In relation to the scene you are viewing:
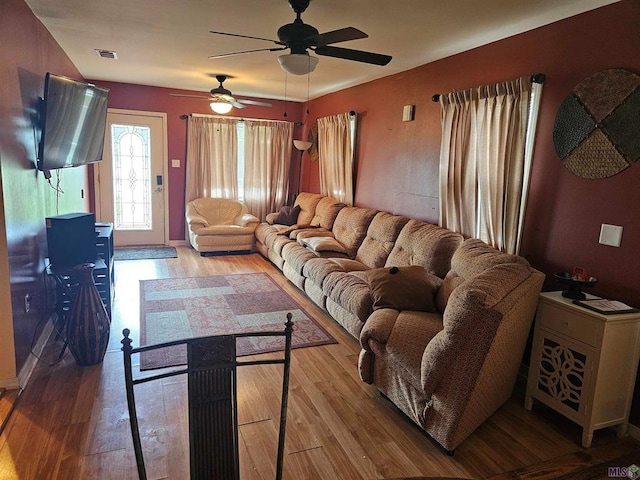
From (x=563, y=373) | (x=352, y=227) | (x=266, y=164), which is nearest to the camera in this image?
(x=563, y=373)

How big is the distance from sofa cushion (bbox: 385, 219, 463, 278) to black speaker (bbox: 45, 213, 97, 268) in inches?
101

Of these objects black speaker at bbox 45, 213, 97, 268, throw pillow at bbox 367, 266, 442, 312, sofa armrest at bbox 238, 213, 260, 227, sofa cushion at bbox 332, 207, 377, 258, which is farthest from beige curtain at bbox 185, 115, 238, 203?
throw pillow at bbox 367, 266, 442, 312

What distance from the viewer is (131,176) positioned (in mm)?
6406

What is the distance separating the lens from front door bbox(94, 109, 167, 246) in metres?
6.22

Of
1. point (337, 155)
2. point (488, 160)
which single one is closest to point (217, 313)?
point (488, 160)

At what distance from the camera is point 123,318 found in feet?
12.5

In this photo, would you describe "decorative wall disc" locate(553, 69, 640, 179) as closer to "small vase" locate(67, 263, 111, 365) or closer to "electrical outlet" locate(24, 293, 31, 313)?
"small vase" locate(67, 263, 111, 365)

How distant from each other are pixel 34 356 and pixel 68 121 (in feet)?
5.60

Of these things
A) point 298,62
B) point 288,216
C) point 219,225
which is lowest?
point 219,225

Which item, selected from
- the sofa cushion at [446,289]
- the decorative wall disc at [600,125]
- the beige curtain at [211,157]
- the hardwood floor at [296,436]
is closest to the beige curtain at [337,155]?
the beige curtain at [211,157]

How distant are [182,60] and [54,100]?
1827 mm

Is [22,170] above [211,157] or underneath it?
underneath

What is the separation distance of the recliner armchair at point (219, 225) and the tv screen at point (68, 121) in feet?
7.43

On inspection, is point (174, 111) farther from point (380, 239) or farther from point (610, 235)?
point (610, 235)
